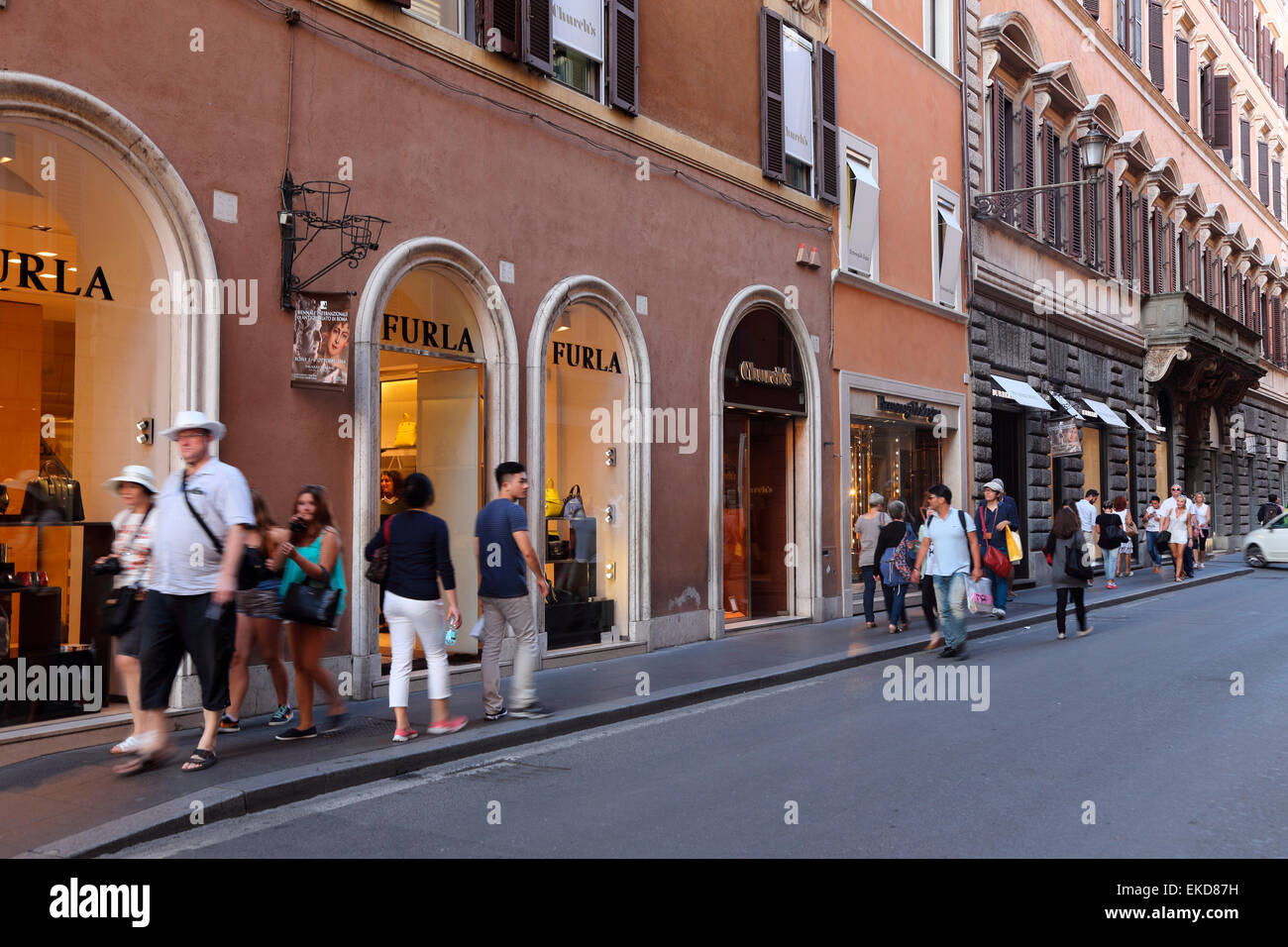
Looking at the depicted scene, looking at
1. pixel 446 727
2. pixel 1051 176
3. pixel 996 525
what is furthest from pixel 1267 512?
pixel 446 727

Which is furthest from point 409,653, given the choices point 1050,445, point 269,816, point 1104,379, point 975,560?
point 1104,379

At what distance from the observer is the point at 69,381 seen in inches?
356

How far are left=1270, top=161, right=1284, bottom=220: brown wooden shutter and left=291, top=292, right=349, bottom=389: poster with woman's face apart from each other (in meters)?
46.1

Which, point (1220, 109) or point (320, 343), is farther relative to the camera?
point (1220, 109)

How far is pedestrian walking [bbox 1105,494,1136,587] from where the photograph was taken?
22267 mm

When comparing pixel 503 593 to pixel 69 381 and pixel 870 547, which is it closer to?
pixel 69 381

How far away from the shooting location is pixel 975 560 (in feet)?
41.7

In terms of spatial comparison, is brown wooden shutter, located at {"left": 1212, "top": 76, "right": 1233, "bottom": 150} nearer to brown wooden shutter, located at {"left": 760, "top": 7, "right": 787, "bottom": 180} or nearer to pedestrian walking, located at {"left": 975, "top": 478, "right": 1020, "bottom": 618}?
pedestrian walking, located at {"left": 975, "top": 478, "right": 1020, "bottom": 618}

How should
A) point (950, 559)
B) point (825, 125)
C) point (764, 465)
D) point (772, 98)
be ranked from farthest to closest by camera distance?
point (825, 125) → point (764, 465) → point (772, 98) → point (950, 559)

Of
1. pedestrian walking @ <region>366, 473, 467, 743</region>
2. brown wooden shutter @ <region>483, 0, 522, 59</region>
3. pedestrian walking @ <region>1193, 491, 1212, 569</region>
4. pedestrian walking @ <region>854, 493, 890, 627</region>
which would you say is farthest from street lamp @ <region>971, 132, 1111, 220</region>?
pedestrian walking @ <region>366, 473, 467, 743</region>

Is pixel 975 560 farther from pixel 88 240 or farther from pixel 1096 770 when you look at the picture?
pixel 88 240

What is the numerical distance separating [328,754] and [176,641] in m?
1.18

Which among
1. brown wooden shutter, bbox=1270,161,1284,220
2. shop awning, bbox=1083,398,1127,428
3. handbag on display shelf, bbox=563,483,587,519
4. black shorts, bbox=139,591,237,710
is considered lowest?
black shorts, bbox=139,591,237,710
